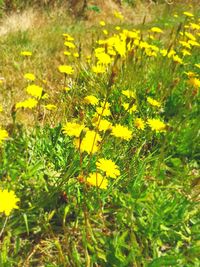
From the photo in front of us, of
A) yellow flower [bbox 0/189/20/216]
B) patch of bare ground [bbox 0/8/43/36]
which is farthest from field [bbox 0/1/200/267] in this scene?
patch of bare ground [bbox 0/8/43/36]

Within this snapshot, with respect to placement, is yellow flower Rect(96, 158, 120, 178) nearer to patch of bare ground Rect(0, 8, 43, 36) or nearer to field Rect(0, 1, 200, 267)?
field Rect(0, 1, 200, 267)

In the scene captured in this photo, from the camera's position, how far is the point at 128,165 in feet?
7.04

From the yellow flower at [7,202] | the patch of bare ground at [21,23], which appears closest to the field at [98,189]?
the yellow flower at [7,202]

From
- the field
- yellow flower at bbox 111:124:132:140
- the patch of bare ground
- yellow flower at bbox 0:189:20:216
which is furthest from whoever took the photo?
the patch of bare ground

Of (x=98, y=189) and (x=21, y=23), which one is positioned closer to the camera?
(x=98, y=189)

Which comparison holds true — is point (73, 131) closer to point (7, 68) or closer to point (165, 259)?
point (165, 259)

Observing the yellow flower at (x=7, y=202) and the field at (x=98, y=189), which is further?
the field at (x=98, y=189)

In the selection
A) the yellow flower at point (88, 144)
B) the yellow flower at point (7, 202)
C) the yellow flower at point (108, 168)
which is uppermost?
the yellow flower at point (88, 144)

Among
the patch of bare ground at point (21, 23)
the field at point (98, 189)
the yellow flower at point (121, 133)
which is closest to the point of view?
the field at point (98, 189)

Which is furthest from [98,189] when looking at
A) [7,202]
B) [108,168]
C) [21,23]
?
[21,23]

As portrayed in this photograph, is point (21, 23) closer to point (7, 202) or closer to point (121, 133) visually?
point (121, 133)

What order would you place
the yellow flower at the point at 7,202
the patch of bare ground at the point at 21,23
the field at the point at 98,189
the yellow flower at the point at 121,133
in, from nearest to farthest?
the yellow flower at the point at 7,202, the field at the point at 98,189, the yellow flower at the point at 121,133, the patch of bare ground at the point at 21,23

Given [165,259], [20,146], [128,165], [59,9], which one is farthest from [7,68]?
[59,9]

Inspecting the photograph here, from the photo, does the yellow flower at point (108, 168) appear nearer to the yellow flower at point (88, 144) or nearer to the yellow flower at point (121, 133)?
the yellow flower at point (88, 144)
